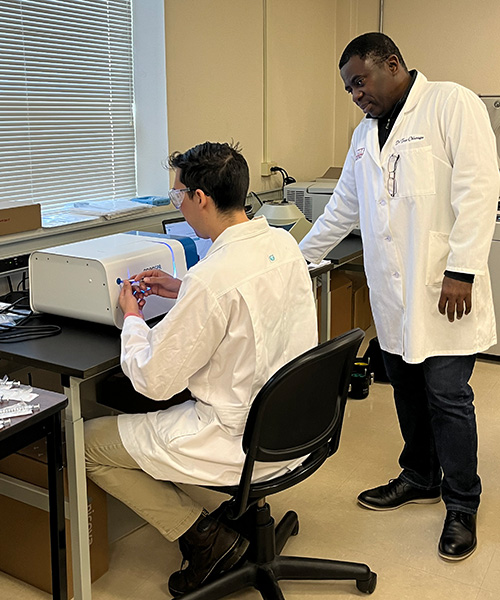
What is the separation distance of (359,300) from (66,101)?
202 cm

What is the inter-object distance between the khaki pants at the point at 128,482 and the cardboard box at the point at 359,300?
7.44ft

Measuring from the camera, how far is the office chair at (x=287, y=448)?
1.57m

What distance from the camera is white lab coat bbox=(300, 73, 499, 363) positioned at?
6.36 ft

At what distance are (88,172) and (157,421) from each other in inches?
59.2

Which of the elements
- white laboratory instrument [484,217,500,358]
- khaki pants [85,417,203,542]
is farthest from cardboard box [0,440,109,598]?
white laboratory instrument [484,217,500,358]

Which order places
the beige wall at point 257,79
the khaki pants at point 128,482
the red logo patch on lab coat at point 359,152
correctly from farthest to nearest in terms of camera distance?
the beige wall at point 257,79 → the red logo patch on lab coat at point 359,152 → the khaki pants at point 128,482

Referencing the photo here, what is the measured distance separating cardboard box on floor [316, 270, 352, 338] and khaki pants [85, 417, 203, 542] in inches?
77.8

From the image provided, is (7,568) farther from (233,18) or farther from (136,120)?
(233,18)

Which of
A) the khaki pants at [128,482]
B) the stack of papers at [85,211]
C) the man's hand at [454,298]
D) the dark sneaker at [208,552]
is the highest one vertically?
the stack of papers at [85,211]

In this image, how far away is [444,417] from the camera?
2.12 m

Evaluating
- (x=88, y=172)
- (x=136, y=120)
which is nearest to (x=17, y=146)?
(x=88, y=172)

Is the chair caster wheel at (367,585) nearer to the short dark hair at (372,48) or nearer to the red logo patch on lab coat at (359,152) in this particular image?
the red logo patch on lab coat at (359,152)

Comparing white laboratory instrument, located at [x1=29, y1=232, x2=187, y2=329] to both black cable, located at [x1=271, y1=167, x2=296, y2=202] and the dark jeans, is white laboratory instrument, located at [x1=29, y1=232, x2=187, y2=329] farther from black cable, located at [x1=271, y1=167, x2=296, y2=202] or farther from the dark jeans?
black cable, located at [x1=271, y1=167, x2=296, y2=202]

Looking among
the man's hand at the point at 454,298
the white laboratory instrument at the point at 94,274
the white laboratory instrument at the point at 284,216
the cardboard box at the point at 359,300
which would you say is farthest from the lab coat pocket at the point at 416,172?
the cardboard box at the point at 359,300
